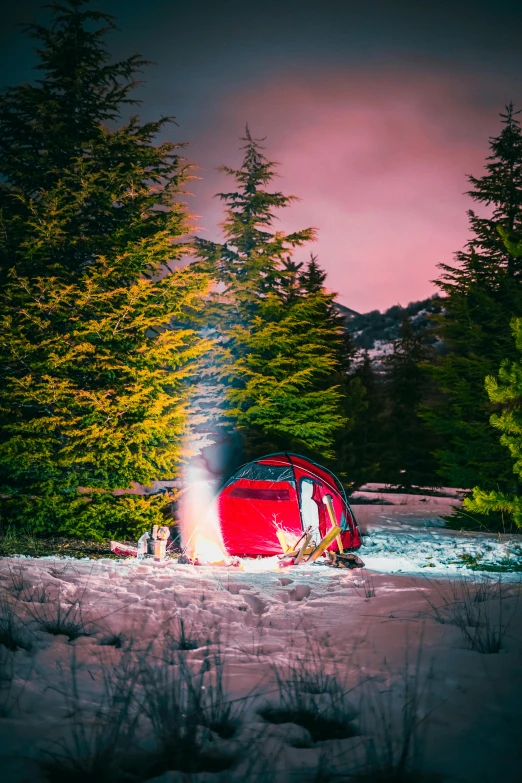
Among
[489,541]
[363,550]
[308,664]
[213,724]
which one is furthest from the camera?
[489,541]

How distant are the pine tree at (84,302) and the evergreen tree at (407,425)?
19534 mm

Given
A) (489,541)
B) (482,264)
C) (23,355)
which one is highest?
(482,264)

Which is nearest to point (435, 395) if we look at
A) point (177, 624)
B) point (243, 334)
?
point (243, 334)

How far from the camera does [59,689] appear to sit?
269cm

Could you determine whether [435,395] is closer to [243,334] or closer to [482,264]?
[482,264]

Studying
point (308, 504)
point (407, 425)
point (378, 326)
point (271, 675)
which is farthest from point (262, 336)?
point (378, 326)

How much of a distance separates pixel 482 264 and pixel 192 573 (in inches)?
506

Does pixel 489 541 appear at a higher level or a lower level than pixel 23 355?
lower

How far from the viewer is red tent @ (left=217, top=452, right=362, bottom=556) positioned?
9562 mm

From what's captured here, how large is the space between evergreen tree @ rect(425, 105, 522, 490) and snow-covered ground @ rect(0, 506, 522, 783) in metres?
8.15

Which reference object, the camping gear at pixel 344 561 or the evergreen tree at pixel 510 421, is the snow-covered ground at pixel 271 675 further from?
the evergreen tree at pixel 510 421

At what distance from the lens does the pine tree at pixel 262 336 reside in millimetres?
14164

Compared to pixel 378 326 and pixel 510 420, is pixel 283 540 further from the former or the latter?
pixel 378 326

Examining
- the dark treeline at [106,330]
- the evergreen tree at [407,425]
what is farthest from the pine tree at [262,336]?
the evergreen tree at [407,425]
